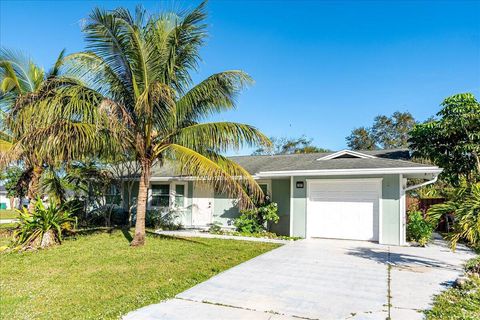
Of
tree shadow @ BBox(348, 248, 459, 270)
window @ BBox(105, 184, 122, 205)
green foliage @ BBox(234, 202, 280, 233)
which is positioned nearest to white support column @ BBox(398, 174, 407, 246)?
tree shadow @ BBox(348, 248, 459, 270)

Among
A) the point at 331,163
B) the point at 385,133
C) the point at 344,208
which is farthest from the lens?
the point at 385,133

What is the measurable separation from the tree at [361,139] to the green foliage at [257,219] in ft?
85.7

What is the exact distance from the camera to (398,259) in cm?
873

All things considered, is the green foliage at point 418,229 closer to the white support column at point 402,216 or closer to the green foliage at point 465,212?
the white support column at point 402,216

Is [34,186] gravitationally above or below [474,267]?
above

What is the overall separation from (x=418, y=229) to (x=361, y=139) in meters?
27.5

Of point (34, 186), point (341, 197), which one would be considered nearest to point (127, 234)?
point (34, 186)

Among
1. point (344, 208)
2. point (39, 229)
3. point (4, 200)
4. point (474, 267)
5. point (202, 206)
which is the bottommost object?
point (4, 200)

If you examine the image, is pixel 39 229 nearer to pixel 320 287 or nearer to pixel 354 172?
pixel 320 287

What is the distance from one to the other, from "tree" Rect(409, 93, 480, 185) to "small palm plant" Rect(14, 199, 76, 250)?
46.9 ft

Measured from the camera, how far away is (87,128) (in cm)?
895

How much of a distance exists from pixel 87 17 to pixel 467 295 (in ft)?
34.9

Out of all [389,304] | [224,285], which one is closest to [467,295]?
[389,304]

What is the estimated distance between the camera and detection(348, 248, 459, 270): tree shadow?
26.6 feet
